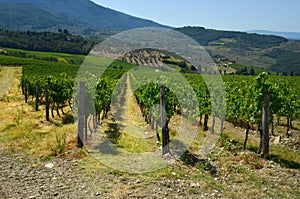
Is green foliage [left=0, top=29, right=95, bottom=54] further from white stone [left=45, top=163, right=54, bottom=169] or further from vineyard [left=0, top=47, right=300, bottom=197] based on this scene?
Result: white stone [left=45, top=163, right=54, bottom=169]

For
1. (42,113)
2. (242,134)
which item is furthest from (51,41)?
(242,134)

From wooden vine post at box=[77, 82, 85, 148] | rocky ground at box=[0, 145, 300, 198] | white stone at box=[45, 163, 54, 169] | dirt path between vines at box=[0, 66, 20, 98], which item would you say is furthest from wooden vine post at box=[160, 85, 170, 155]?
dirt path between vines at box=[0, 66, 20, 98]

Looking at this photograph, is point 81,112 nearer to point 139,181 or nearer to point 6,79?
point 139,181

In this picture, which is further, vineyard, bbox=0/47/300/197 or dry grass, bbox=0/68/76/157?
dry grass, bbox=0/68/76/157

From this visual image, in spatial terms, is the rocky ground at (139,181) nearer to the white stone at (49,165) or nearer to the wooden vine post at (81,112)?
the white stone at (49,165)

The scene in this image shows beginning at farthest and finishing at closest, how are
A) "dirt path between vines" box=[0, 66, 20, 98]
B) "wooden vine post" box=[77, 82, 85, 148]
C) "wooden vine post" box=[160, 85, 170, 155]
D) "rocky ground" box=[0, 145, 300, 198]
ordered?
"dirt path between vines" box=[0, 66, 20, 98] → "wooden vine post" box=[77, 82, 85, 148] → "wooden vine post" box=[160, 85, 170, 155] → "rocky ground" box=[0, 145, 300, 198]

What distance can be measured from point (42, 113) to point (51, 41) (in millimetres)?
122721

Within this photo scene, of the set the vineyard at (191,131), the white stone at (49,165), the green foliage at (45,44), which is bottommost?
the white stone at (49,165)

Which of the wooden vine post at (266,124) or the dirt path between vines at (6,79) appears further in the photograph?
the dirt path between vines at (6,79)

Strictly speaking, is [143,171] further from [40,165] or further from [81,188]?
[40,165]

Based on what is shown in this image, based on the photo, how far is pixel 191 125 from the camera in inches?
773

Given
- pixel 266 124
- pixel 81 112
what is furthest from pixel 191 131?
pixel 81 112

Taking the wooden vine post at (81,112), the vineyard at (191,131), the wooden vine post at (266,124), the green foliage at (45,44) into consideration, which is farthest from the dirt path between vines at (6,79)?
the green foliage at (45,44)

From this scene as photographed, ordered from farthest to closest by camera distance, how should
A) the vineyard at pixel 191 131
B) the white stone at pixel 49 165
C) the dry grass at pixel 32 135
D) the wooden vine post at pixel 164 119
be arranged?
the dry grass at pixel 32 135 → the wooden vine post at pixel 164 119 → the vineyard at pixel 191 131 → the white stone at pixel 49 165
